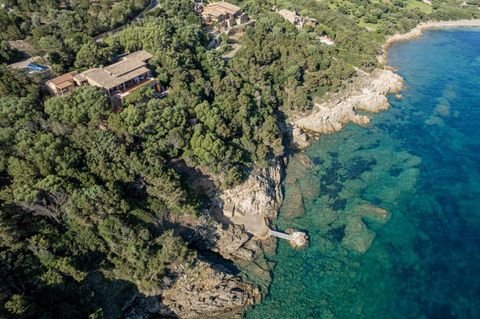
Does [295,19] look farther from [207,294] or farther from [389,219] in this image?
[207,294]

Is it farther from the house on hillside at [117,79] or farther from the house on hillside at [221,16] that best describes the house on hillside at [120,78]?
the house on hillside at [221,16]

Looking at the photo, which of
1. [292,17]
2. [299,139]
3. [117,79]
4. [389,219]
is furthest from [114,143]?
[292,17]

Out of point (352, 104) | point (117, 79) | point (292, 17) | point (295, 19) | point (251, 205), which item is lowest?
point (251, 205)

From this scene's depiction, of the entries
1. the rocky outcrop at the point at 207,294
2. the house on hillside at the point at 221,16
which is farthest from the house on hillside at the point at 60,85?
the house on hillside at the point at 221,16

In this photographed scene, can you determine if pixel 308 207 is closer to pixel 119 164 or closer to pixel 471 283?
pixel 471 283

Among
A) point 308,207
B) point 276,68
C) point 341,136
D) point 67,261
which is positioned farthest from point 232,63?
point 67,261

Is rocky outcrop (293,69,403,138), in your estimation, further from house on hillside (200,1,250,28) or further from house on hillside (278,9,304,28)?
house on hillside (200,1,250,28)
